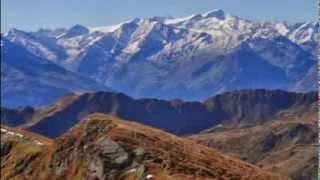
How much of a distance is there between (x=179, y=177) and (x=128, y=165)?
8.66 m

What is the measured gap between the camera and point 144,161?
336ft

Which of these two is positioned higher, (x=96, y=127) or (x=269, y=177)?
(x=96, y=127)

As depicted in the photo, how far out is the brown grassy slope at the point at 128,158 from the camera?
101m

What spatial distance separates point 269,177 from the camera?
103125mm

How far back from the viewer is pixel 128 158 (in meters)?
104

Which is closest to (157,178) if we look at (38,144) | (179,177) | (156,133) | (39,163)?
(179,177)

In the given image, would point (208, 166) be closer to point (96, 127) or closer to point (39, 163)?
point (96, 127)

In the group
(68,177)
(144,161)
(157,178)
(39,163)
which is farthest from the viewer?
(39,163)

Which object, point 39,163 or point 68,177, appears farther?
point 39,163

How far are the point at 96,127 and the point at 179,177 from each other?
81.5ft

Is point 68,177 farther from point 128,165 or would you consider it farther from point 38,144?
point 38,144

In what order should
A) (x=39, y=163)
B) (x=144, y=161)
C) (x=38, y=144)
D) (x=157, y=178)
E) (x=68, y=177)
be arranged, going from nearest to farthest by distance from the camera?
(x=157, y=178) → (x=144, y=161) → (x=68, y=177) → (x=39, y=163) → (x=38, y=144)

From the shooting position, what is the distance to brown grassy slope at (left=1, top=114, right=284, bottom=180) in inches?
3971

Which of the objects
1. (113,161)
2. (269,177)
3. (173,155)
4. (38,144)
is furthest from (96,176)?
(38,144)
